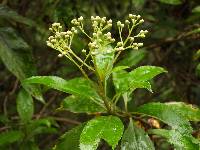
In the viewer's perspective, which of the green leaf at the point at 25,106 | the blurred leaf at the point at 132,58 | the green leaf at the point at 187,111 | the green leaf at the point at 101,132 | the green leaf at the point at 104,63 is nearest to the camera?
the green leaf at the point at 101,132

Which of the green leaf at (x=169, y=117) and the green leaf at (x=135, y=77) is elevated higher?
the green leaf at (x=135, y=77)

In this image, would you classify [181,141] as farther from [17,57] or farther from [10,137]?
[10,137]

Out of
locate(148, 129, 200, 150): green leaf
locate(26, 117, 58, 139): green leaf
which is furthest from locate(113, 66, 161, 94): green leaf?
locate(26, 117, 58, 139): green leaf

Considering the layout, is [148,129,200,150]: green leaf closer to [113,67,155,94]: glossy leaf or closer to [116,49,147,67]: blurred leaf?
[113,67,155,94]: glossy leaf

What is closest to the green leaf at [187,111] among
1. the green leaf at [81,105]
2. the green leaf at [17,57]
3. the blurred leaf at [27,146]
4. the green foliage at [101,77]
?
the green foliage at [101,77]

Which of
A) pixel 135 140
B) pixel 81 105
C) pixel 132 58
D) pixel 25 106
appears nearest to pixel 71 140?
pixel 81 105

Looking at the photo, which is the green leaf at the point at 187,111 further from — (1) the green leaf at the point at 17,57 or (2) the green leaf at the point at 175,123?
(1) the green leaf at the point at 17,57
